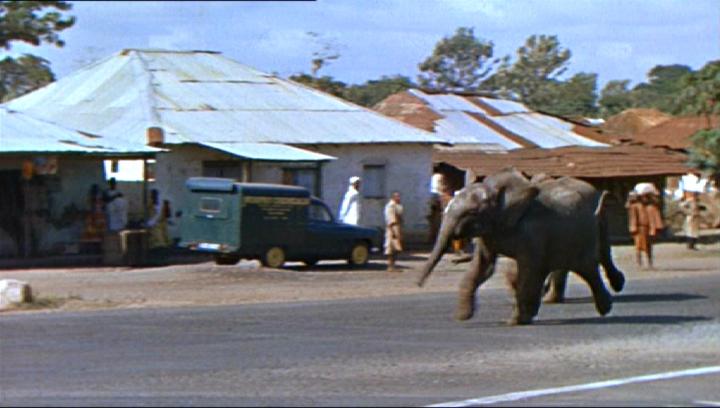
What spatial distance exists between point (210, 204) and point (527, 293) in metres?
11.5

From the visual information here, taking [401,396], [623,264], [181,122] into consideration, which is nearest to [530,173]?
[623,264]

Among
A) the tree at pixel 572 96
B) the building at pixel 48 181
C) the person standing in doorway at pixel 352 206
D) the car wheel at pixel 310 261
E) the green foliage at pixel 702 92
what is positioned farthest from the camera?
the tree at pixel 572 96

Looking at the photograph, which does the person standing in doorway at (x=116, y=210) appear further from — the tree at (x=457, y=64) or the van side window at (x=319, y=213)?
the tree at (x=457, y=64)

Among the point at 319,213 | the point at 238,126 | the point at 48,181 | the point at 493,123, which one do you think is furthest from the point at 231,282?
the point at 493,123

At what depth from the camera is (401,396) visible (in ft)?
36.9

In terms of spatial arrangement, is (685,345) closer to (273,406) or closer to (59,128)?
(273,406)

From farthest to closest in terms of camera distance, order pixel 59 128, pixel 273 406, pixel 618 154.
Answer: pixel 618 154 → pixel 59 128 → pixel 273 406

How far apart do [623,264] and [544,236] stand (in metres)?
13.9

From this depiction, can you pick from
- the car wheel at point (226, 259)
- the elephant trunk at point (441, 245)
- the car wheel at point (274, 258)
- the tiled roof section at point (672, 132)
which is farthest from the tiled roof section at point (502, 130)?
the elephant trunk at point (441, 245)

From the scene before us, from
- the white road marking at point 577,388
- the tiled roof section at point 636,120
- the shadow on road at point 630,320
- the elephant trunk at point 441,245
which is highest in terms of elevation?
the tiled roof section at point 636,120

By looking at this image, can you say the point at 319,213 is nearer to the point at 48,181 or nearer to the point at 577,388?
the point at 48,181

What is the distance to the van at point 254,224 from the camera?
87.3ft

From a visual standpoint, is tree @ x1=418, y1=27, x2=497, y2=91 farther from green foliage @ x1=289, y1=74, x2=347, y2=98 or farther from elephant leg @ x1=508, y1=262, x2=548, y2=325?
elephant leg @ x1=508, y1=262, x2=548, y2=325

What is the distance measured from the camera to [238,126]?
32.2m
